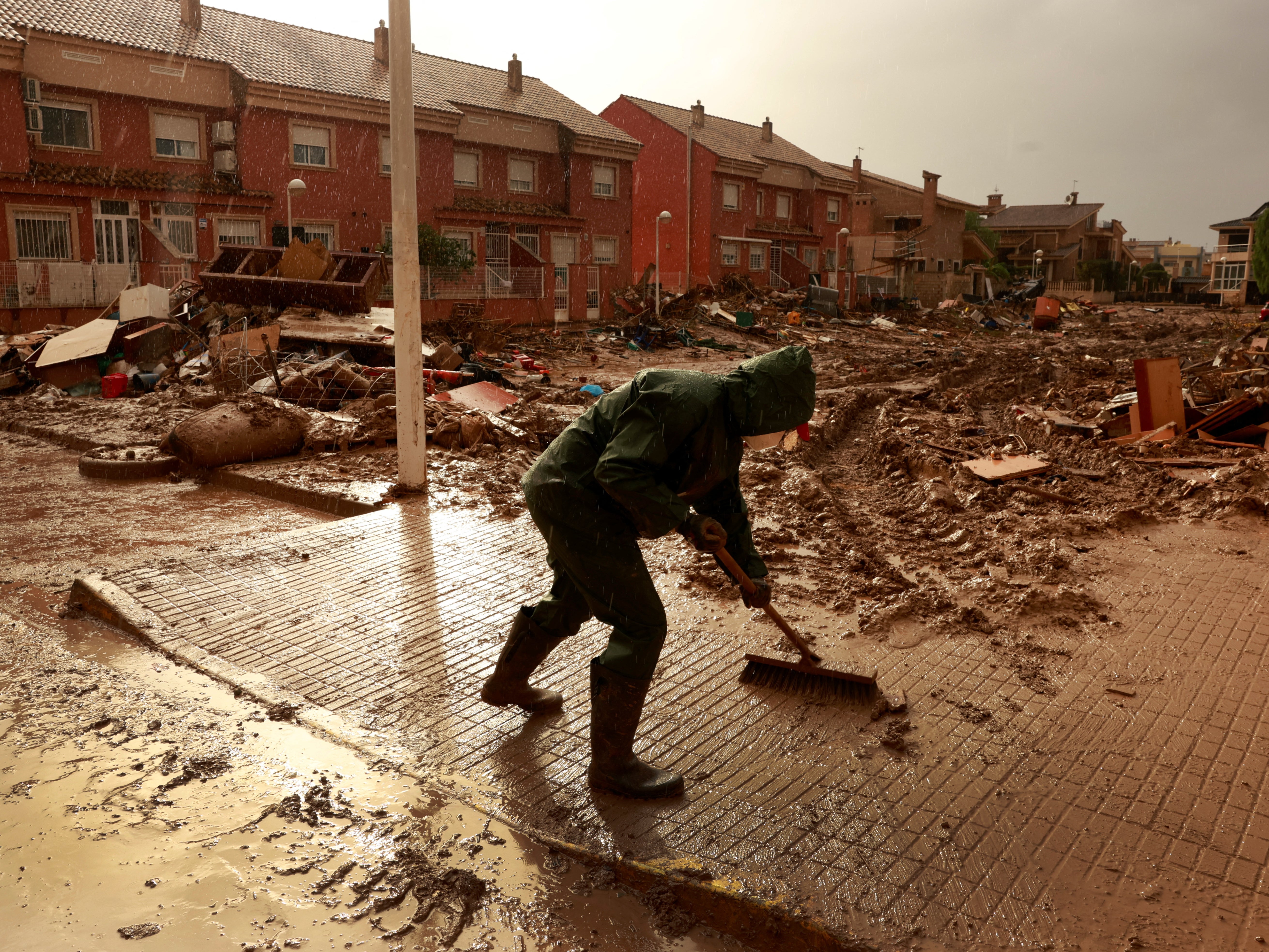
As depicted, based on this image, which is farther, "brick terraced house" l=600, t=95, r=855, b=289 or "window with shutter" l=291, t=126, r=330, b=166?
"brick terraced house" l=600, t=95, r=855, b=289

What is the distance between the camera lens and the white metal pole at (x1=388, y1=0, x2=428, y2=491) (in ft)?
22.6

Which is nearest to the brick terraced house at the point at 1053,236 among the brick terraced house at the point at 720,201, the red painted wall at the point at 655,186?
the brick terraced house at the point at 720,201

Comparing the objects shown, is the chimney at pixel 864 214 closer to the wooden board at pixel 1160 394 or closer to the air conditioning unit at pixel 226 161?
the air conditioning unit at pixel 226 161

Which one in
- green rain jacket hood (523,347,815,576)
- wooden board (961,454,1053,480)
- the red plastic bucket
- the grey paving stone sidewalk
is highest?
green rain jacket hood (523,347,815,576)

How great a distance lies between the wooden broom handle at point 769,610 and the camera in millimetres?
3348

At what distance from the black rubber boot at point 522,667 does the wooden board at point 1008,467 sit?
221 inches

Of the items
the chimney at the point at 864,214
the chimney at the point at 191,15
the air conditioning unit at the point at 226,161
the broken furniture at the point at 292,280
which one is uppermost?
the chimney at the point at 191,15

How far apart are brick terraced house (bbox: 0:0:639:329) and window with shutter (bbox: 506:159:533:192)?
7 centimetres

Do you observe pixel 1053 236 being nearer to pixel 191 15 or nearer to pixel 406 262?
pixel 191 15

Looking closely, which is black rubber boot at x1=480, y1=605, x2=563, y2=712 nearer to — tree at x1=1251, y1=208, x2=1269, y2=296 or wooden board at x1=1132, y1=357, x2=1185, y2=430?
wooden board at x1=1132, y1=357, x2=1185, y2=430

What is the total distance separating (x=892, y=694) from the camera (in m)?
4.02

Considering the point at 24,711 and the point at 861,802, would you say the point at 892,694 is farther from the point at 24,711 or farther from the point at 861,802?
the point at 24,711

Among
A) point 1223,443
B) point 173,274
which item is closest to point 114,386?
point 173,274

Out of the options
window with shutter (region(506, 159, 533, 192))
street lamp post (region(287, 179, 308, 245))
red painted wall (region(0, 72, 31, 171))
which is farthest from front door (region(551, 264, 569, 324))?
red painted wall (region(0, 72, 31, 171))
